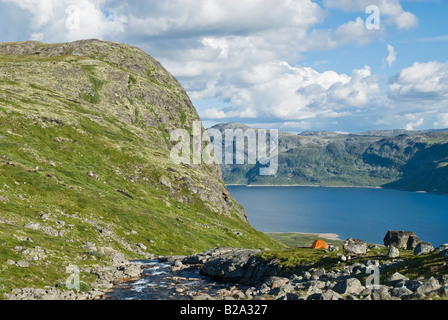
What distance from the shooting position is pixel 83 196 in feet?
320

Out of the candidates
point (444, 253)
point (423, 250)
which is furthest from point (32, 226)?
point (444, 253)

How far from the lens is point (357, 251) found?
182 ft

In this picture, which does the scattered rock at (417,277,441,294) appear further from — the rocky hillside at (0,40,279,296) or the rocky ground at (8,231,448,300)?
the rocky hillside at (0,40,279,296)

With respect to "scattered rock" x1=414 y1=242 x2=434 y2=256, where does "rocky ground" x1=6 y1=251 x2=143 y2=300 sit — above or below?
below

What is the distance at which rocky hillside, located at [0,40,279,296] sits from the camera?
59375 mm

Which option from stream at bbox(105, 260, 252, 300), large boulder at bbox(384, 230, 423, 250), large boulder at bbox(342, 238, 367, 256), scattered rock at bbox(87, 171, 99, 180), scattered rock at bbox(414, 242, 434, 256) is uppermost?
scattered rock at bbox(87, 171, 99, 180)

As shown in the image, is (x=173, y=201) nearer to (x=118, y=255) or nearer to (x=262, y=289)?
(x=118, y=255)

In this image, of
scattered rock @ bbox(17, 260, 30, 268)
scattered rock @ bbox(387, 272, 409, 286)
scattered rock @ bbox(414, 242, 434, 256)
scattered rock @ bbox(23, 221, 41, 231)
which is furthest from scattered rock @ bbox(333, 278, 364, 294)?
scattered rock @ bbox(23, 221, 41, 231)

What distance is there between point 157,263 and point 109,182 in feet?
196

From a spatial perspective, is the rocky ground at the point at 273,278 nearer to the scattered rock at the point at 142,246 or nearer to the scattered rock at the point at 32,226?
the scattered rock at the point at 142,246

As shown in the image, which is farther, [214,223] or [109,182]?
[214,223]

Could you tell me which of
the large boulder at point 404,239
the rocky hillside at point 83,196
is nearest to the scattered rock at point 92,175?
the rocky hillside at point 83,196
